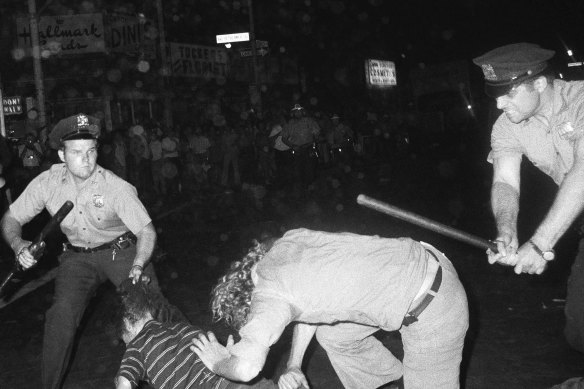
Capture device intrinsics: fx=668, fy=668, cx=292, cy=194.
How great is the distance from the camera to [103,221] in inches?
171

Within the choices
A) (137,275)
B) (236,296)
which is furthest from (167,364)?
(137,275)

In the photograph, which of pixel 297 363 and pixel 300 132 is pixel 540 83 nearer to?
pixel 297 363

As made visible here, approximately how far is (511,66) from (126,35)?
58.9 feet

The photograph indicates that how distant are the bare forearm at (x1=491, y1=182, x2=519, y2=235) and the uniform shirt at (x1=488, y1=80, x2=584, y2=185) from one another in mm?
213

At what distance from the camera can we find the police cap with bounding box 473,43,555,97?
3.32 metres

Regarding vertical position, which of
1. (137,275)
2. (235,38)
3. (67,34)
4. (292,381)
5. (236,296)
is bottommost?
(292,381)

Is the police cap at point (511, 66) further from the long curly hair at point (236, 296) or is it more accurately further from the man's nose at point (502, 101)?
the long curly hair at point (236, 296)

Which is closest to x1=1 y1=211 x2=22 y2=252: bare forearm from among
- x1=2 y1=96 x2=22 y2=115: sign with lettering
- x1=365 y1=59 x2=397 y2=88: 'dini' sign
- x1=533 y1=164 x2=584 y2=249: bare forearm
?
x1=533 y1=164 x2=584 y2=249: bare forearm

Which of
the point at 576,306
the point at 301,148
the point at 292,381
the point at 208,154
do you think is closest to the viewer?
the point at 292,381

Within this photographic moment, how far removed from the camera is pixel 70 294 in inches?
163

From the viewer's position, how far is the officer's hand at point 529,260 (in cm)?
316

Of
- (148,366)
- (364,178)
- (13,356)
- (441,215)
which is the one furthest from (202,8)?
(148,366)

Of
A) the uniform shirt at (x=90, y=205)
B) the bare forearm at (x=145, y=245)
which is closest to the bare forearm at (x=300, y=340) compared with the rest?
the bare forearm at (x=145, y=245)

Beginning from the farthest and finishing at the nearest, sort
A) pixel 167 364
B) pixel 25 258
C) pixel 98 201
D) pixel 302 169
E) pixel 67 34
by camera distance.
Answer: pixel 67 34 < pixel 302 169 < pixel 98 201 < pixel 25 258 < pixel 167 364
